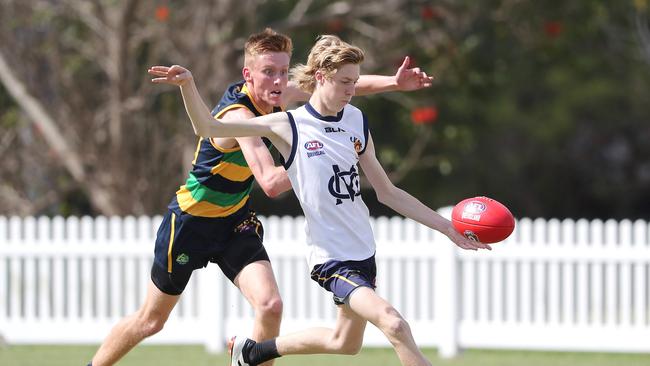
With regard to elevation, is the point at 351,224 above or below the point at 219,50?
below

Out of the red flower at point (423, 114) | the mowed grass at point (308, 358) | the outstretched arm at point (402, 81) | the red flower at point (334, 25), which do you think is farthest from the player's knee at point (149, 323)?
the red flower at point (334, 25)

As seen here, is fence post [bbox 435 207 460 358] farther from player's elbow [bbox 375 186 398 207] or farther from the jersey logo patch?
the jersey logo patch

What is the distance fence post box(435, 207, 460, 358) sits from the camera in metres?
10.8

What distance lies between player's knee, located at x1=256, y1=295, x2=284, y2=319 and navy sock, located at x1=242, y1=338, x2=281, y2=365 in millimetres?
139

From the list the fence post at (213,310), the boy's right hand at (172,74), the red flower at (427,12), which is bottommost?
the fence post at (213,310)

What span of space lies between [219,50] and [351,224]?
21.8 feet

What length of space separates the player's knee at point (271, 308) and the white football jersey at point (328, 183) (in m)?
0.46

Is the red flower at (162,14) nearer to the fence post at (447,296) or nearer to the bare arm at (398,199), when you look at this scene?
the fence post at (447,296)

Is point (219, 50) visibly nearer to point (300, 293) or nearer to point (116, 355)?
point (300, 293)

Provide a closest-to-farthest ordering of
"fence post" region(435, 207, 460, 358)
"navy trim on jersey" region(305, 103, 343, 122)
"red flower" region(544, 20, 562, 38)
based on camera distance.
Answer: "navy trim on jersey" region(305, 103, 343, 122)
"fence post" region(435, 207, 460, 358)
"red flower" region(544, 20, 562, 38)

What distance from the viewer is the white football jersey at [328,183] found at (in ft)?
20.4

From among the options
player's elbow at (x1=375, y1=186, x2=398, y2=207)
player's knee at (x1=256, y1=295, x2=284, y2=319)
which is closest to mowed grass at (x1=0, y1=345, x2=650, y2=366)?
player's knee at (x1=256, y1=295, x2=284, y2=319)

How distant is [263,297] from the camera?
21.9 feet

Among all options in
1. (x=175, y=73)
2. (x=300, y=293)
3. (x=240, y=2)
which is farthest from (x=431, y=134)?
(x=175, y=73)
